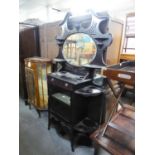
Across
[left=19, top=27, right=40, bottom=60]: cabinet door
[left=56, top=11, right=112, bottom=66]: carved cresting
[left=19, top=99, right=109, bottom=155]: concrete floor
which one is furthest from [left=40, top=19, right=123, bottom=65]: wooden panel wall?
[left=19, top=99, right=109, bottom=155]: concrete floor

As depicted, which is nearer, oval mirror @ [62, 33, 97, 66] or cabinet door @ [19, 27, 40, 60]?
oval mirror @ [62, 33, 97, 66]

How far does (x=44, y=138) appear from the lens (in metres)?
2.06

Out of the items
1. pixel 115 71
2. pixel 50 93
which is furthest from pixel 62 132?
pixel 115 71

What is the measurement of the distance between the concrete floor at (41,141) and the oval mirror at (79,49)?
112 centimetres

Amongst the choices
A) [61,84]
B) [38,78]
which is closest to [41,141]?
[61,84]

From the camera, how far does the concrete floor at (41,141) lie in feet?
5.98

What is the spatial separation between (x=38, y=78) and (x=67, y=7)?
3.49 m

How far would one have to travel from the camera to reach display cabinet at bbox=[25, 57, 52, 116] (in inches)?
97.0

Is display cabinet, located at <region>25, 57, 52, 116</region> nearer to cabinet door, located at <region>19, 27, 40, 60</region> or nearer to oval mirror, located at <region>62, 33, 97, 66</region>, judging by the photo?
cabinet door, located at <region>19, 27, 40, 60</region>

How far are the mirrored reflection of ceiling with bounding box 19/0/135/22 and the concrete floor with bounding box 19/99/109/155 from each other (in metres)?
3.01

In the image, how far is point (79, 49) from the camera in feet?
6.42

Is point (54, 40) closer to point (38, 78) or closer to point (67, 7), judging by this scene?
point (38, 78)
